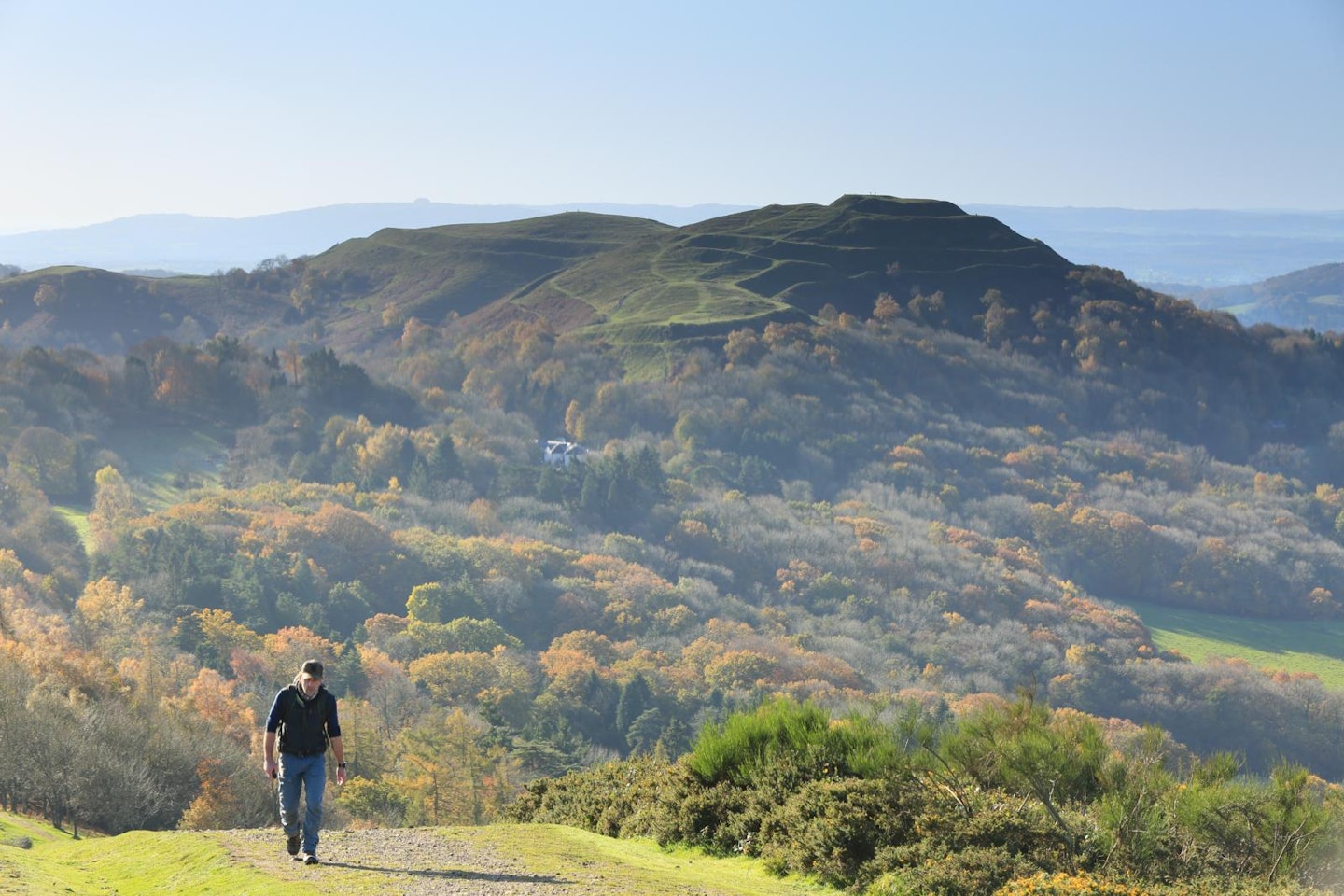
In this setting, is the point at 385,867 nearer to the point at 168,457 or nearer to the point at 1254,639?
the point at 168,457

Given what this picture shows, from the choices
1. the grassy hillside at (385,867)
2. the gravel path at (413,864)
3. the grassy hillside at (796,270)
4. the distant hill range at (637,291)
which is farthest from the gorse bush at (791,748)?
the grassy hillside at (796,270)

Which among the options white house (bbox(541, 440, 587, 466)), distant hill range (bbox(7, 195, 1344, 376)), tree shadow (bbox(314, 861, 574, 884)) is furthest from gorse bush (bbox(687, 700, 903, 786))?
distant hill range (bbox(7, 195, 1344, 376))

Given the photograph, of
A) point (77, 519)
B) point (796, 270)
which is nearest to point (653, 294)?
point (796, 270)

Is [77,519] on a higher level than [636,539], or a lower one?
higher

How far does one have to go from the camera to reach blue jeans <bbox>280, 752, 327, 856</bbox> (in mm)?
10781

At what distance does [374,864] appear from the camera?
1126 cm

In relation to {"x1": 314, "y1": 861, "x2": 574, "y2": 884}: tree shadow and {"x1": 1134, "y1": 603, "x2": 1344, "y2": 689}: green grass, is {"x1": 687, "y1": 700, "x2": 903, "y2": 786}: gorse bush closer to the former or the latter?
{"x1": 314, "y1": 861, "x2": 574, "y2": 884}: tree shadow

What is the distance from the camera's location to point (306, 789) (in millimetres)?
10727

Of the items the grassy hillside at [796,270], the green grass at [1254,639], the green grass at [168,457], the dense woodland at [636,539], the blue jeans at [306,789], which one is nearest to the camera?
the blue jeans at [306,789]

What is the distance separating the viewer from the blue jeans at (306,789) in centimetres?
1078

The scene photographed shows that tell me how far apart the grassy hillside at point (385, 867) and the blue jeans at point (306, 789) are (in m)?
0.31

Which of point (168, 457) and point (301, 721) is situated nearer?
point (301, 721)

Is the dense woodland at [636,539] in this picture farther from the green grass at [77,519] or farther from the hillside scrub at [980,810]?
the hillside scrub at [980,810]

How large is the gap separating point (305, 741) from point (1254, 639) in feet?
384
